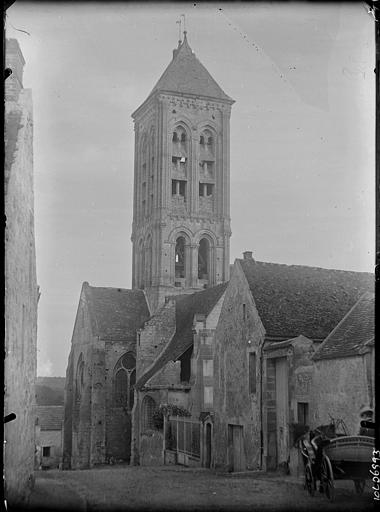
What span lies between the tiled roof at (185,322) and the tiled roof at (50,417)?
1013 cm

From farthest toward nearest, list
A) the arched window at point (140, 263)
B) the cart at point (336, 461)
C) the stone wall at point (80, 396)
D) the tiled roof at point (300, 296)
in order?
the arched window at point (140, 263) < the stone wall at point (80, 396) < the tiled roof at point (300, 296) < the cart at point (336, 461)

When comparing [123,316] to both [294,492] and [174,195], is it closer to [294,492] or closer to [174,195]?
[174,195]

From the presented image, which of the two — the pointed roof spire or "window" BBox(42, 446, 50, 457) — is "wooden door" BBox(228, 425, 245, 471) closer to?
"window" BBox(42, 446, 50, 457)

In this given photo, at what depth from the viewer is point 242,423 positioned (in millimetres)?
22406

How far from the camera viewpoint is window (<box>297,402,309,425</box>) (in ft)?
58.1

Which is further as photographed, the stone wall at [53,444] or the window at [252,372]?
the stone wall at [53,444]

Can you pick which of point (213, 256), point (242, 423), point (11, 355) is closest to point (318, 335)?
point (242, 423)

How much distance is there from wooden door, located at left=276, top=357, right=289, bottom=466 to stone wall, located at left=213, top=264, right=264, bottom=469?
2.50 feet

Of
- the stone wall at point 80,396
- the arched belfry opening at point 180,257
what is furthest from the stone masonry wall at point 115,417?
the arched belfry opening at point 180,257

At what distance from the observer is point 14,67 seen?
9875 mm

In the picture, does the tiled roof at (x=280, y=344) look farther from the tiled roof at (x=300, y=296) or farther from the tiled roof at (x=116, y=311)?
Answer: the tiled roof at (x=116, y=311)

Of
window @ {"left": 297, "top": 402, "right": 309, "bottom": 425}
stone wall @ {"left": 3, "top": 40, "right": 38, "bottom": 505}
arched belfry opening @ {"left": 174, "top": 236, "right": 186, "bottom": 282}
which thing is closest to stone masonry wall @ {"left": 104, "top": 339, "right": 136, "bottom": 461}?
arched belfry opening @ {"left": 174, "top": 236, "right": 186, "bottom": 282}

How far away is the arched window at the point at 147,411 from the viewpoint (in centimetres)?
3561

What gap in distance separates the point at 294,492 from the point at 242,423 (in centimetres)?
1074
